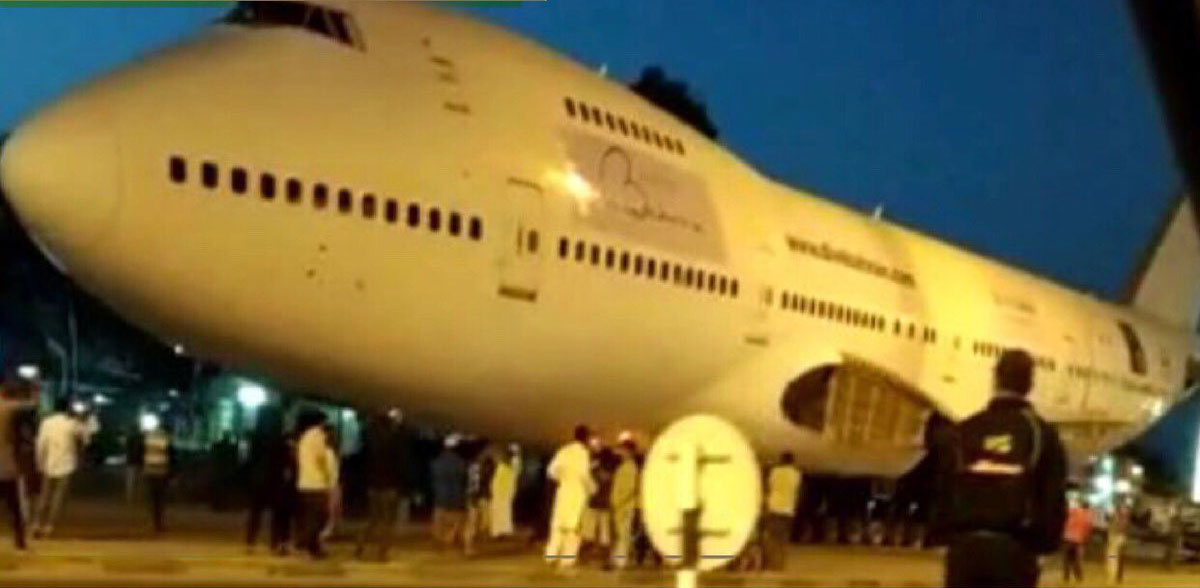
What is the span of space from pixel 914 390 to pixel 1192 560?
13.2 m

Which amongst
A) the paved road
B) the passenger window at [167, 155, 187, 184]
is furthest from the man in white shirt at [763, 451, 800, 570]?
the passenger window at [167, 155, 187, 184]

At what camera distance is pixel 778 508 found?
29.3 meters

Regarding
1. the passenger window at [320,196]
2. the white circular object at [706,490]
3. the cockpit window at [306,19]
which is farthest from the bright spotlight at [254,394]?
the white circular object at [706,490]

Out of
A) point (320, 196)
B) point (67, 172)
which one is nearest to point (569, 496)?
point (320, 196)

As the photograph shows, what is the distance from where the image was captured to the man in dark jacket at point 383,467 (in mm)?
25719

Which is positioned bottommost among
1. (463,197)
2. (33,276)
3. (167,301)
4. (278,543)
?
(278,543)

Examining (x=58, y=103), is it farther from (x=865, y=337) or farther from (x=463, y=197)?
(x=865, y=337)

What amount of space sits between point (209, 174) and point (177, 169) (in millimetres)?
404

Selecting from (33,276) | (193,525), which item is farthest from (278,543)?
(33,276)

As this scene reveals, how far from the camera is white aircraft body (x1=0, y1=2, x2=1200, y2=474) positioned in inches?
880

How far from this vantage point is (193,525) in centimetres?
3350

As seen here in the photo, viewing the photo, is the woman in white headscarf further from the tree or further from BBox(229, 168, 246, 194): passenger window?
the tree

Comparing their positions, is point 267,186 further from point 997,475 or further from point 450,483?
point 997,475

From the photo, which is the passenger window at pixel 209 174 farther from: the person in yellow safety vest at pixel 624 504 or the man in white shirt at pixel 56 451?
the person in yellow safety vest at pixel 624 504
